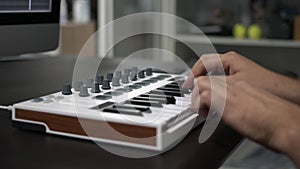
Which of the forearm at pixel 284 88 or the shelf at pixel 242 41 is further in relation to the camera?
the shelf at pixel 242 41

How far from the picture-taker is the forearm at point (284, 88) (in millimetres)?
679

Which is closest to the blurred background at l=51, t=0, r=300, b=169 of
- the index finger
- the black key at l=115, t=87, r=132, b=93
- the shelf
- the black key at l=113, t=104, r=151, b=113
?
the shelf

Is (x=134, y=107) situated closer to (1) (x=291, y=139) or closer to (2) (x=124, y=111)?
(2) (x=124, y=111)

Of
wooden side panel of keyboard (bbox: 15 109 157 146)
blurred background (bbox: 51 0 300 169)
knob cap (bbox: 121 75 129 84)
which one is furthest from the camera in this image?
blurred background (bbox: 51 0 300 169)

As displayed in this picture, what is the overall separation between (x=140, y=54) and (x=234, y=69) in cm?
80

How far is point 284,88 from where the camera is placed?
69 cm

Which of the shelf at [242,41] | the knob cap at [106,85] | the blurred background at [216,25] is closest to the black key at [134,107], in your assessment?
the knob cap at [106,85]

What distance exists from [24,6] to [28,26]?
5 cm

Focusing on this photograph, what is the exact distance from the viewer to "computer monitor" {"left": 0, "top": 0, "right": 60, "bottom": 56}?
0.82 meters

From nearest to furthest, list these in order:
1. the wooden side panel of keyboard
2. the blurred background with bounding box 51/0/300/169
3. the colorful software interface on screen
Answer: the wooden side panel of keyboard < the colorful software interface on screen < the blurred background with bounding box 51/0/300/169

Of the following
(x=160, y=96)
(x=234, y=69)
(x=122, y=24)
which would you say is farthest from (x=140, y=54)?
(x=122, y=24)

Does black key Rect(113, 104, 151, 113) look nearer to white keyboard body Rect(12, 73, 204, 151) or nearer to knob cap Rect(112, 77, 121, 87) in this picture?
white keyboard body Rect(12, 73, 204, 151)

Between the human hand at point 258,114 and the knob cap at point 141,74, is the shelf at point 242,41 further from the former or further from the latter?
the human hand at point 258,114

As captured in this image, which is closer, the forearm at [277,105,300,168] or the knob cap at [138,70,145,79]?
the forearm at [277,105,300,168]
